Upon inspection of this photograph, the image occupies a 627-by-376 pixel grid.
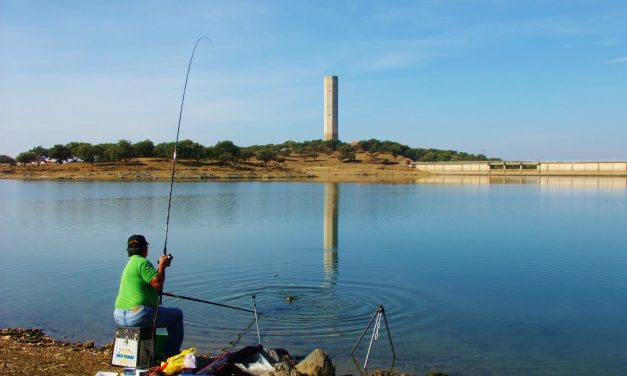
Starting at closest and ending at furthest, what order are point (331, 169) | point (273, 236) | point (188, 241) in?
point (188, 241)
point (273, 236)
point (331, 169)

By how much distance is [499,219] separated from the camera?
1281 inches

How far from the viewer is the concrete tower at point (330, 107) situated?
16538 cm

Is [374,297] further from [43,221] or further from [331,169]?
[331,169]

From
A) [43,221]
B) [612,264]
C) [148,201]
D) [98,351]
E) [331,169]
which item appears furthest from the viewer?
[331,169]

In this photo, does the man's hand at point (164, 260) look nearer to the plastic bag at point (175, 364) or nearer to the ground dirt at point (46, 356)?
the plastic bag at point (175, 364)

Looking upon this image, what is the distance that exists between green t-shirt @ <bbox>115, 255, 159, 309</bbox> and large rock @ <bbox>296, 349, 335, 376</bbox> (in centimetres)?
207


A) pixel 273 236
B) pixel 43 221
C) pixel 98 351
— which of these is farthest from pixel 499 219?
pixel 98 351

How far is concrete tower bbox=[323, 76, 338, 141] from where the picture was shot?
16538 cm

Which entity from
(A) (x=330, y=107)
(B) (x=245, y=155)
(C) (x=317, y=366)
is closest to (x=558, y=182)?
(B) (x=245, y=155)

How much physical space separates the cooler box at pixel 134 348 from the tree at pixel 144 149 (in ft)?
365

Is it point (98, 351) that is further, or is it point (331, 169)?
point (331, 169)

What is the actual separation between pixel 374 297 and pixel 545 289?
14.9 feet

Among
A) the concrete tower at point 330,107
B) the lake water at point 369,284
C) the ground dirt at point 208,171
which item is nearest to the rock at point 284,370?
the lake water at point 369,284

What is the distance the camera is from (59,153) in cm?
11394
